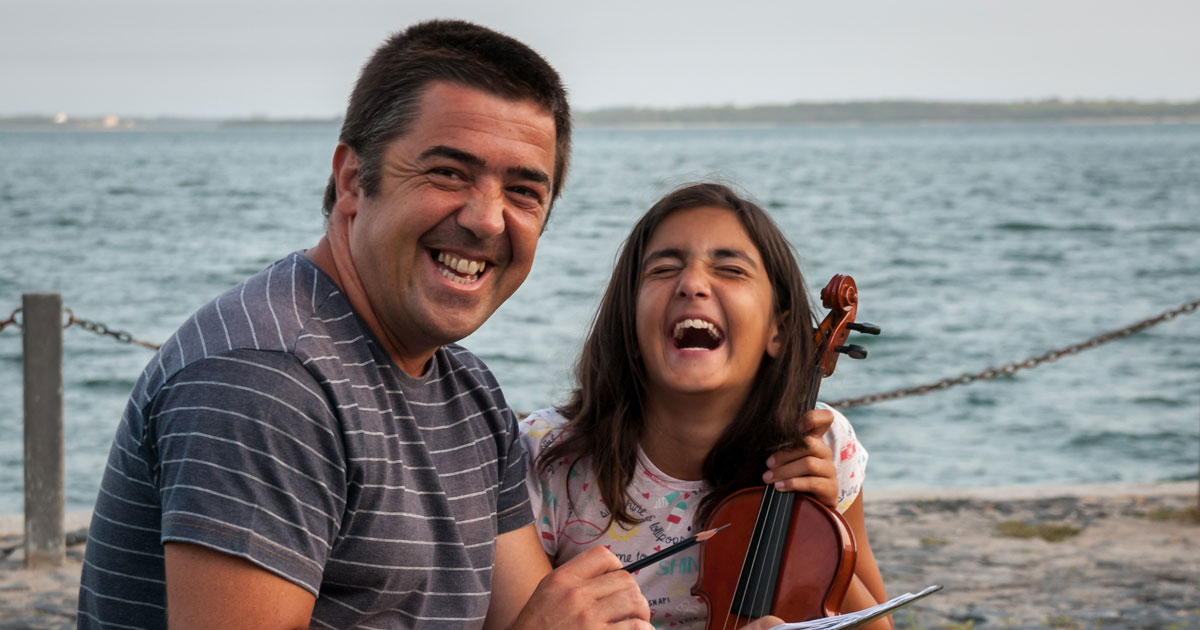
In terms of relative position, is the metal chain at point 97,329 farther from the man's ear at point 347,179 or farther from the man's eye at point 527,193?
the man's eye at point 527,193

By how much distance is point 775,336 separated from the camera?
2854 millimetres

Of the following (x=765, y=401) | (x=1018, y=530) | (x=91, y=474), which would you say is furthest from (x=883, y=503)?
(x=91, y=474)

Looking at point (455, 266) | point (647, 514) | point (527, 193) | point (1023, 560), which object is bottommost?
point (1023, 560)

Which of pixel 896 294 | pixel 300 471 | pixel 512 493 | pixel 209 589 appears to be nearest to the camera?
pixel 209 589

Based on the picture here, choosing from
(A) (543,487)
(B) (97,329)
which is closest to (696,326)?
(A) (543,487)

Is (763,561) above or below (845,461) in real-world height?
below

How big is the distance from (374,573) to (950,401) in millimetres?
10685

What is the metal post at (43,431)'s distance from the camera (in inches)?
186

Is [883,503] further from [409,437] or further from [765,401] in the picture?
[409,437]

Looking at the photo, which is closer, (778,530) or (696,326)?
(778,530)

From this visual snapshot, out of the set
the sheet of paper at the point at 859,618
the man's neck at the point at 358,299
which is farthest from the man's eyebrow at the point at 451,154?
the sheet of paper at the point at 859,618

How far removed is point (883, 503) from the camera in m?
5.73

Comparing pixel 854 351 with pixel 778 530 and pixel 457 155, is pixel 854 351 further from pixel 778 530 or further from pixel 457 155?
pixel 457 155

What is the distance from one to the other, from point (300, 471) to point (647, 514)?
3.89ft
